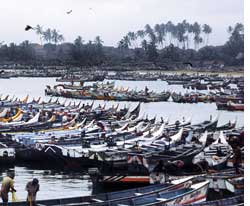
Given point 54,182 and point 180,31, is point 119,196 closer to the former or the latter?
point 54,182

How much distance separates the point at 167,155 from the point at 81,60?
172 ft

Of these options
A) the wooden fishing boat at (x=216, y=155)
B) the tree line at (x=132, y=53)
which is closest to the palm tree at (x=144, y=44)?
the tree line at (x=132, y=53)

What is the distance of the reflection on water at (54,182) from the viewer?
1066 cm

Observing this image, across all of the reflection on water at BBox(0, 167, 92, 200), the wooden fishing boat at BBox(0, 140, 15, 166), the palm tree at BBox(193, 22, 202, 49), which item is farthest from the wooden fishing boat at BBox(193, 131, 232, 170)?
the palm tree at BBox(193, 22, 202, 49)

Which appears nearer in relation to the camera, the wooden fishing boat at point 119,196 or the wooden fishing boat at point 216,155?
the wooden fishing boat at point 119,196

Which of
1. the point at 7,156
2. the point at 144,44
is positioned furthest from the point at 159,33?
the point at 7,156

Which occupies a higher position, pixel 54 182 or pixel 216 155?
pixel 216 155

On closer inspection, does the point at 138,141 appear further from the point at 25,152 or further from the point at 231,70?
the point at 231,70

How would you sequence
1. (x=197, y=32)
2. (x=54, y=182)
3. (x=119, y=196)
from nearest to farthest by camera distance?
1. (x=119, y=196)
2. (x=54, y=182)
3. (x=197, y=32)

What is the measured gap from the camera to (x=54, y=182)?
11617 mm

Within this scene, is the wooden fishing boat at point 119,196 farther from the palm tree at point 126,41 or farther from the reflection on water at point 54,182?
the palm tree at point 126,41

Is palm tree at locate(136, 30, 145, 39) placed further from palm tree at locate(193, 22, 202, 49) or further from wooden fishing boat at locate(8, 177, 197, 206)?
wooden fishing boat at locate(8, 177, 197, 206)

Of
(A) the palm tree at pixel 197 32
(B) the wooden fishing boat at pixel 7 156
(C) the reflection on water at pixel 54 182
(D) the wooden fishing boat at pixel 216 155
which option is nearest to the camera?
(C) the reflection on water at pixel 54 182

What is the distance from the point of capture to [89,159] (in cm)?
1177
